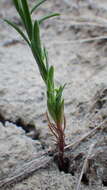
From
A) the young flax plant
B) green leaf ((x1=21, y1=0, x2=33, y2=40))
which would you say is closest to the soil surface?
the young flax plant

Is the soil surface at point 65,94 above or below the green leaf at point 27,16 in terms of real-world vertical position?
below

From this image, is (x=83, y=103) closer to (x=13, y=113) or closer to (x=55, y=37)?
(x=13, y=113)

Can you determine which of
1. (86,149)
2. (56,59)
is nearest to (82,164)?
(86,149)

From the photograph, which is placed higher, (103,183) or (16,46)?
(16,46)

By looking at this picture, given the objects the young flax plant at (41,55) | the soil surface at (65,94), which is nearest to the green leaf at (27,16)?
the young flax plant at (41,55)

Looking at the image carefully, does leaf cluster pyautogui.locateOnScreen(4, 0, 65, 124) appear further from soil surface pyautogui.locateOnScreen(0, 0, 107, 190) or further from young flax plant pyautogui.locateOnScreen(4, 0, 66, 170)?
soil surface pyautogui.locateOnScreen(0, 0, 107, 190)

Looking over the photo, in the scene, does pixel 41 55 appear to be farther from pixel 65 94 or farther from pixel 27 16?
pixel 65 94

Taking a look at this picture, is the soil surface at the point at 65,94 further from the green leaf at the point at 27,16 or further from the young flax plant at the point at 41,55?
the green leaf at the point at 27,16

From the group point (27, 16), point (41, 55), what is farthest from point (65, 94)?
point (27, 16)
